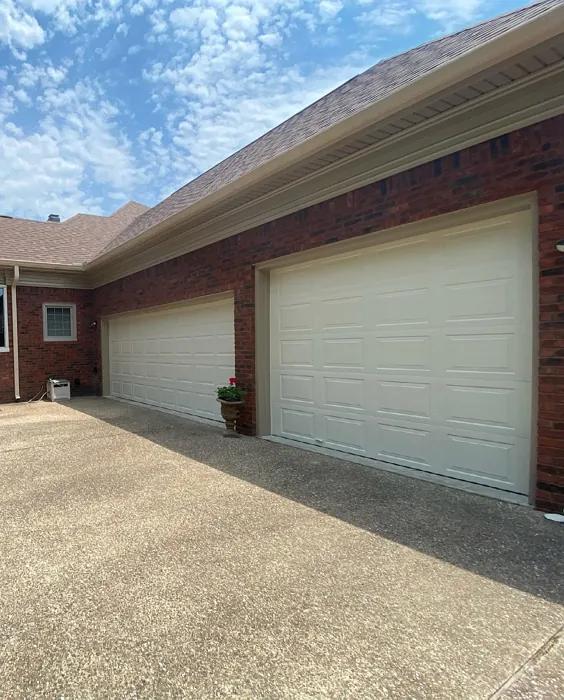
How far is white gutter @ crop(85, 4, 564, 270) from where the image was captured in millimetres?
3133

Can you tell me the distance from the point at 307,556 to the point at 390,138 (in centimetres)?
398

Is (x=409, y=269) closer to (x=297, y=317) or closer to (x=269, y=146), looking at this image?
(x=297, y=317)

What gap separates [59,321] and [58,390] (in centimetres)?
202

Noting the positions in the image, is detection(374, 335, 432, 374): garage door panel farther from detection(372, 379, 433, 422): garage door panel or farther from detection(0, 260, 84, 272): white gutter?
detection(0, 260, 84, 272): white gutter

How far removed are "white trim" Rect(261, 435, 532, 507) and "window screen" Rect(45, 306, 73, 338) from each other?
8.90 meters

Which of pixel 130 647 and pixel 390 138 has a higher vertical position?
pixel 390 138

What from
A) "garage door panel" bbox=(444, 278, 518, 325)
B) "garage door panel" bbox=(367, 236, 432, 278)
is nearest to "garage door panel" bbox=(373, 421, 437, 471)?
"garage door panel" bbox=(444, 278, 518, 325)

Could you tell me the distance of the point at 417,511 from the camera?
3.79m

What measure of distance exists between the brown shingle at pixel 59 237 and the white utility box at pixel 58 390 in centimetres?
321

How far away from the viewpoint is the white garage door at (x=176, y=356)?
8.12 meters

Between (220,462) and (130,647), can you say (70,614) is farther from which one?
(220,462)

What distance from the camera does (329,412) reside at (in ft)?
19.5

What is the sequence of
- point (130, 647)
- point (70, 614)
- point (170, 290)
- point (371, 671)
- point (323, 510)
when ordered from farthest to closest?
1. point (170, 290)
2. point (323, 510)
3. point (70, 614)
4. point (130, 647)
5. point (371, 671)

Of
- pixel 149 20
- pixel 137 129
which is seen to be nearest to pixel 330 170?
pixel 149 20
